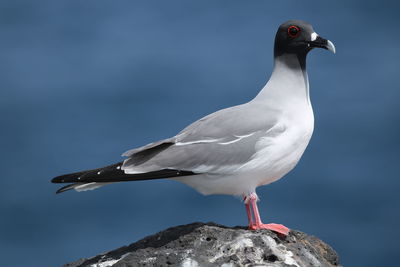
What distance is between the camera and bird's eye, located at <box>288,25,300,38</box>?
6.63m

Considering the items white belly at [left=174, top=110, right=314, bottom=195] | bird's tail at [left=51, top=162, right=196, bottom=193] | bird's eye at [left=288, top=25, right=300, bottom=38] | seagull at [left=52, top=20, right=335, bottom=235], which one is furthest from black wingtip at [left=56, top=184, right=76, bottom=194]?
bird's eye at [left=288, top=25, right=300, bottom=38]

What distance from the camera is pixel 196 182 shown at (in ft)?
20.6

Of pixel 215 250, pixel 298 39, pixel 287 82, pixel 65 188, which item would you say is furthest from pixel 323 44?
pixel 65 188

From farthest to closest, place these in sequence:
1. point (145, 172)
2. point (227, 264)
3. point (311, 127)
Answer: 1. point (311, 127)
2. point (145, 172)
3. point (227, 264)

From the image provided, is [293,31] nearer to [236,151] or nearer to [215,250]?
[236,151]

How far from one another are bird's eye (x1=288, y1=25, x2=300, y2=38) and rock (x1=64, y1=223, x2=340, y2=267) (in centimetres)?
206

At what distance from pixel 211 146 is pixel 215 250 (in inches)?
42.4

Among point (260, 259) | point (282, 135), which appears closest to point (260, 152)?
point (282, 135)

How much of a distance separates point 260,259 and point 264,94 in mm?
1910

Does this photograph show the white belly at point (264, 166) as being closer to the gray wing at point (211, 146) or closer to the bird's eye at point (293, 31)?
the gray wing at point (211, 146)

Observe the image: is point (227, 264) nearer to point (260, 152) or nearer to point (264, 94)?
point (260, 152)

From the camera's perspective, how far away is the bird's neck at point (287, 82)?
21.7 ft

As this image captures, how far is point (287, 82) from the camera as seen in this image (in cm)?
667

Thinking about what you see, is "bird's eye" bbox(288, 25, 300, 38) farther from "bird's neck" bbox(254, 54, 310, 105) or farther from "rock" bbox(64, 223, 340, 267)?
"rock" bbox(64, 223, 340, 267)
